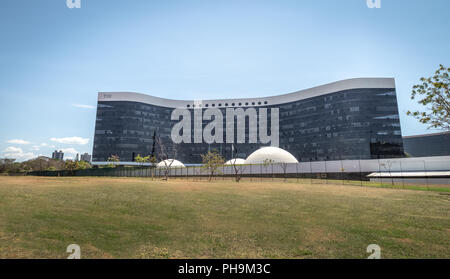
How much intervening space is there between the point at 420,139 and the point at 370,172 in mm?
132309

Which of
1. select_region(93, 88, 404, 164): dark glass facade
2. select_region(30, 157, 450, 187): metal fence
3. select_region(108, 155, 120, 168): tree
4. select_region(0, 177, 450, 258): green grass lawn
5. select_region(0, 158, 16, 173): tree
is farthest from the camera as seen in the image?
select_region(108, 155, 120, 168): tree

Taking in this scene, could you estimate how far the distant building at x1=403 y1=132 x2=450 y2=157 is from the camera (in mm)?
153475

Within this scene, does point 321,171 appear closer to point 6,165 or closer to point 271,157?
point 271,157

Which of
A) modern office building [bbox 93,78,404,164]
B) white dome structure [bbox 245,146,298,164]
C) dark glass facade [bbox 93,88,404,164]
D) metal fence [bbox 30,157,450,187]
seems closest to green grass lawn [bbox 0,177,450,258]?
metal fence [bbox 30,157,450,187]

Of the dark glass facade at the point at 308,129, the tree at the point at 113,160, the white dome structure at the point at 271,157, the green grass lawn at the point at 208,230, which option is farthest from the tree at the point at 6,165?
the green grass lawn at the point at 208,230

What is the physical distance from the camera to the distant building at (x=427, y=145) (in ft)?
504

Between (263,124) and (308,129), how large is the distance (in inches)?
1033

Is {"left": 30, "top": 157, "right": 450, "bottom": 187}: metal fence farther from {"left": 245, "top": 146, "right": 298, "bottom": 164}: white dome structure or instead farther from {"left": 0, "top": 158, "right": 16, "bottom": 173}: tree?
{"left": 0, "top": 158, "right": 16, "bottom": 173}: tree

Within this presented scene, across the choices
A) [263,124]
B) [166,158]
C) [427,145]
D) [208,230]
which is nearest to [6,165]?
[166,158]

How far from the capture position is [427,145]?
538 ft

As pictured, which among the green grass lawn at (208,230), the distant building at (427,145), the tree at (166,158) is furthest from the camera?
the distant building at (427,145)

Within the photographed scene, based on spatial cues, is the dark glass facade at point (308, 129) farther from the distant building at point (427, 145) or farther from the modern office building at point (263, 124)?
the distant building at point (427, 145)
